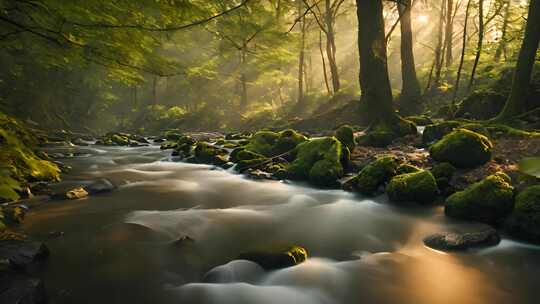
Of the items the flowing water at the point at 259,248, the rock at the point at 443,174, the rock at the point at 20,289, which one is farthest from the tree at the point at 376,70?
the rock at the point at 20,289

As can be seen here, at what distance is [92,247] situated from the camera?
4.51m

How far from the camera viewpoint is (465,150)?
6848mm

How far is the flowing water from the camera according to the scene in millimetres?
3609

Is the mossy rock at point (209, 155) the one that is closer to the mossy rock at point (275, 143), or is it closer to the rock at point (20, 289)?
the mossy rock at point (275, 143)

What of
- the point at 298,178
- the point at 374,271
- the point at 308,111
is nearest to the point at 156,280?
the point at 374,271

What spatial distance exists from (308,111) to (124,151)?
16170mm

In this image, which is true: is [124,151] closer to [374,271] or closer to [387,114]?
[387,114]

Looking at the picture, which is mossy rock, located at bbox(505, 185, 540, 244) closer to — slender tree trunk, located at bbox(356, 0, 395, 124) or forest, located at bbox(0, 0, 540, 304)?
forest, located at bbox(0, 0, 540, 304)

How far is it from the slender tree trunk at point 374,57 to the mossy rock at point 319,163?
9.69 ft

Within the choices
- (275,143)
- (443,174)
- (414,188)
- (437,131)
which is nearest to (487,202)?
(414,188)

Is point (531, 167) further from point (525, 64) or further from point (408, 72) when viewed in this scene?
point (408, 72)

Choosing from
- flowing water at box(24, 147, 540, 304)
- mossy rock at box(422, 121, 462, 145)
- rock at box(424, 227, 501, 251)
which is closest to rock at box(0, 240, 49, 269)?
flowing water at box(24, 147, 540, 304)

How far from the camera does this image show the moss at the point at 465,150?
6.81 meters

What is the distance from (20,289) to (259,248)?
2441mm
